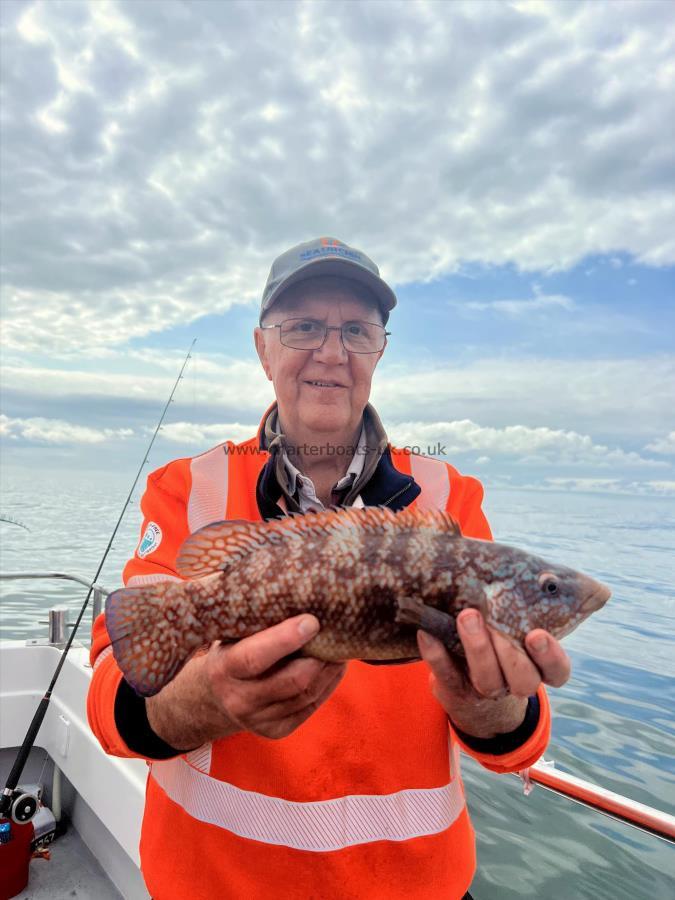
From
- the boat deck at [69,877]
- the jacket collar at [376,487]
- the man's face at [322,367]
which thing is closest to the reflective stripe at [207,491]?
the jacket collar at [376,487]

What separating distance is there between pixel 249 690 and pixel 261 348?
7.06 feet

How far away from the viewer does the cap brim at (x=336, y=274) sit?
305 cm

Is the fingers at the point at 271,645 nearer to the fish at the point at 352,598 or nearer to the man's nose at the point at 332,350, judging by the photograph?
the fish at the point at 352,598

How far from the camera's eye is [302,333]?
10.4 feet

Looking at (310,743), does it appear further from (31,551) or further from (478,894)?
(31,551)

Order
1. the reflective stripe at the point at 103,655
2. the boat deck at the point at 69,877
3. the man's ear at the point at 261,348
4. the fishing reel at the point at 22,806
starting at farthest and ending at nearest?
the boat deck at the point at 69,877 → the fishing reel at the point at 22,806 → the man's ear at the point at 261,348 → the reflective stripe at the point at 103,655

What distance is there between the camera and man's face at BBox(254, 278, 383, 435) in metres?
3.06

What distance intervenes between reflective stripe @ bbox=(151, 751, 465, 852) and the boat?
5.97 ft

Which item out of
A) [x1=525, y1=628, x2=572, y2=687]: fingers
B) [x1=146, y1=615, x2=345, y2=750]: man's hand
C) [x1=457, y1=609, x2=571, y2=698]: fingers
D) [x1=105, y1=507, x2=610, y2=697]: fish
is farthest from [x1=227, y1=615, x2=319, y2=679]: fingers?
[x1=525, y1=628, x2=572, y2=687]: fingers

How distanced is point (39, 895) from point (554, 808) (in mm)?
5255

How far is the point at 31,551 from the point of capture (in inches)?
1476

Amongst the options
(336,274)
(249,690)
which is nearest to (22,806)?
(249,690)

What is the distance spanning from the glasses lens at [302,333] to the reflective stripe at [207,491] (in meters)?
0.74

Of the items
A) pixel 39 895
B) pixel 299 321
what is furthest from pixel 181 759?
pixel 39 895
